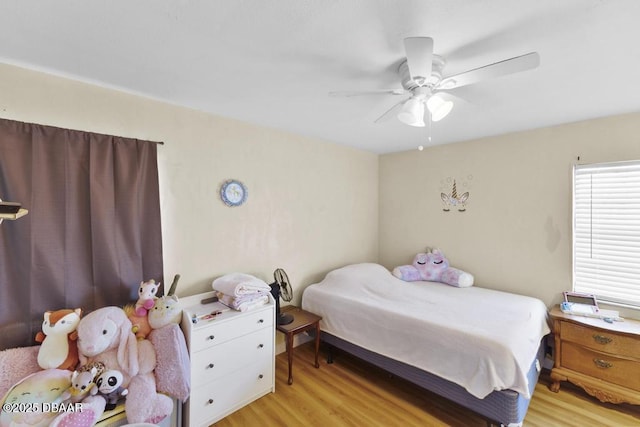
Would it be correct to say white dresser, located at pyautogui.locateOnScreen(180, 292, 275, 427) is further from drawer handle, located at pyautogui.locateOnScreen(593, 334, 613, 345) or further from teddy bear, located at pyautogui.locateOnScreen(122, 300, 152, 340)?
drawer handle, located at pyautogui.locateOnScreen(593, 334, 613, 345)

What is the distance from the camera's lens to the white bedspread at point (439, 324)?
5.67ft

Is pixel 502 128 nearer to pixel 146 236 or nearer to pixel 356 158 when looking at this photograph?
pixel 356 158

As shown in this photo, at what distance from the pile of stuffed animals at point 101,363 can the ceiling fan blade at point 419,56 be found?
2100 millimetres

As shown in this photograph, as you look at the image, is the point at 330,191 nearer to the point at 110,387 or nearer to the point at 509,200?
the point at 509,200

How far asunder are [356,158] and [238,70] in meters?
2.32

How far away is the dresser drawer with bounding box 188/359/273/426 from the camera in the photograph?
5.94 ft

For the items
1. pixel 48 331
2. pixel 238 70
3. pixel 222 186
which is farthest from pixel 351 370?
pixel 238 70

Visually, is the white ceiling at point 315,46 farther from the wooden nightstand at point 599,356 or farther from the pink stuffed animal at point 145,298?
the wooden nightstand at point 599,356

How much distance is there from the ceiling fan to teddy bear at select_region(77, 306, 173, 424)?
183 centimetres

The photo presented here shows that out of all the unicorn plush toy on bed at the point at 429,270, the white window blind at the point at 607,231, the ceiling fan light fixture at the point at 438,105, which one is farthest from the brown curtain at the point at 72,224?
the white window blind at the point at 607,231

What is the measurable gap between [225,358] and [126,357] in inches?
25.0

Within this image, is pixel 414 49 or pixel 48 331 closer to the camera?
pixel 414 49

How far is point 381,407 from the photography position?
6.81ft

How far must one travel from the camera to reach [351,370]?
101 inches
